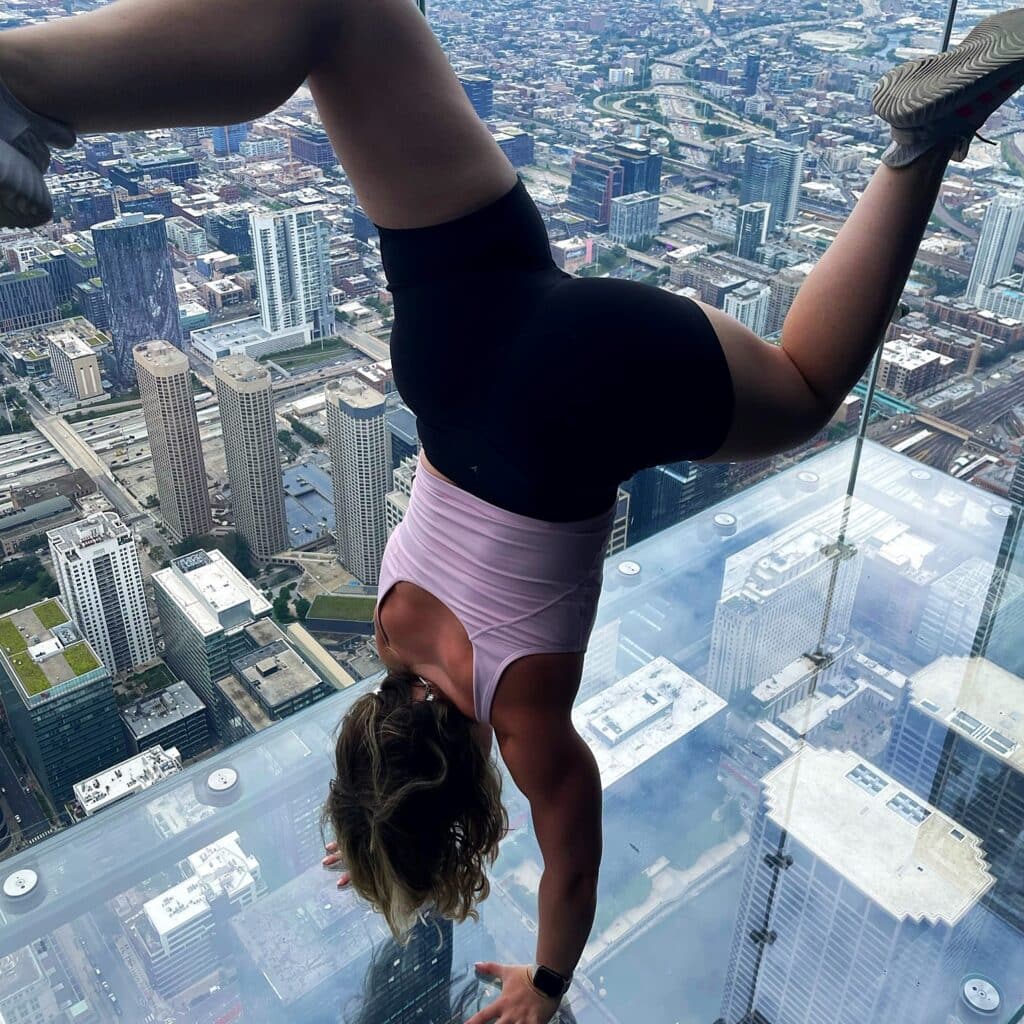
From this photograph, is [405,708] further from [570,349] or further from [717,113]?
[717,113]

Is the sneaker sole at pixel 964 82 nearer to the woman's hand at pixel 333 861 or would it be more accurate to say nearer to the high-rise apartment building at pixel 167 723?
the woman's hand at pixel 333 861

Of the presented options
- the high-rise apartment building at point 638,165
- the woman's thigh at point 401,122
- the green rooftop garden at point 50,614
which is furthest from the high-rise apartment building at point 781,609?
the green rooftop garden at point 50,614

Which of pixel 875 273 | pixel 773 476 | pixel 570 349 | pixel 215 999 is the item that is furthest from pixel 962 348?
pixel 215 999

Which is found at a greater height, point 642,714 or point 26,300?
point 26,300

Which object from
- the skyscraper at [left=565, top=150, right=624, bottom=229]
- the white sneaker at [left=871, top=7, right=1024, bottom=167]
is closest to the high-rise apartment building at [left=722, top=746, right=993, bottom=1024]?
the white sneaker at [left=871, top=7, right=1024, bottom=167]

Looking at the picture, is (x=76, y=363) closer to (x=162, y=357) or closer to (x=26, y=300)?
(x=26, y=300)

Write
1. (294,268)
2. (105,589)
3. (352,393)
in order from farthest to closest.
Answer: (294,268)
(352,393)
(105,589)

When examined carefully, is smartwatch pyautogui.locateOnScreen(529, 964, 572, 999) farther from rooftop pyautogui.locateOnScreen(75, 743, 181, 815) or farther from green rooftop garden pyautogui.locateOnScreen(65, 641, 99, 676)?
green rooftop garden pyautogui.locateOnScreen(65, 641, 99, 676)

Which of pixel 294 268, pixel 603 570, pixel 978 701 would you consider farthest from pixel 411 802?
pixel 294 268
